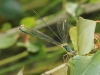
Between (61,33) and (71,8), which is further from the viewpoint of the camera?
(71,8)

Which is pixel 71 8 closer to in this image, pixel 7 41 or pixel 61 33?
pixel 7 41

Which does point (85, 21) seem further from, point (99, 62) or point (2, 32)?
point (2, 32)

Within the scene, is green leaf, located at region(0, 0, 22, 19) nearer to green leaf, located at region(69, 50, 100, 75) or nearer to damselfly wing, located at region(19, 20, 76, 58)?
damselfly wing, located at region(19, 20, 76, 58)

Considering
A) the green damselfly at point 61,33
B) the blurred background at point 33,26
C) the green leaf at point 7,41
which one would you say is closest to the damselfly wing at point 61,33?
the green damselfly at point 61,33

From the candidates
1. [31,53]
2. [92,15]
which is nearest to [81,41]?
[31,53]

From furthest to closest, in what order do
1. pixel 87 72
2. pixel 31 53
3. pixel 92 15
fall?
pixel 92 15 < pixel 31 53 < pixel 87 72

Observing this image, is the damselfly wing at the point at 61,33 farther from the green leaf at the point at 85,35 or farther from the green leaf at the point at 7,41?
the green leaf at the point at 7,41

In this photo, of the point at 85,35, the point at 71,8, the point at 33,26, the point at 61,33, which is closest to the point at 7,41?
the point at 33,26
